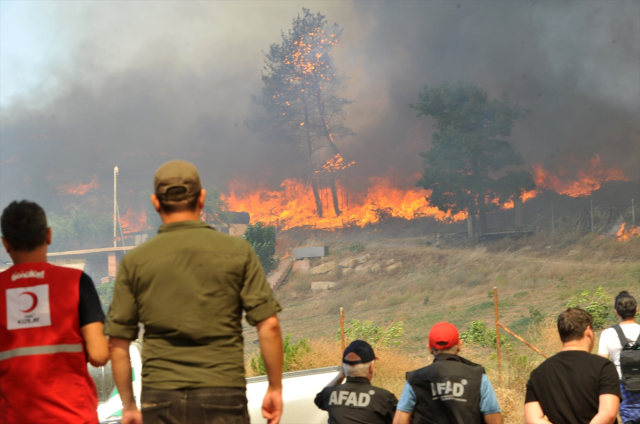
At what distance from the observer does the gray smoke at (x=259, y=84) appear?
48031 millimetres

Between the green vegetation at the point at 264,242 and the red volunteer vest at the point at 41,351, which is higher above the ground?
the red volunteer vest at the point at 41,351


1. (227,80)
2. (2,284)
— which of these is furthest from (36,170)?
(2,284)

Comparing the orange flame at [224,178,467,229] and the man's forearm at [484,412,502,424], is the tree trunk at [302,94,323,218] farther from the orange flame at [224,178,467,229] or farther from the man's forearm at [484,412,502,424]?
the man's forearm at [484,412,502,424]

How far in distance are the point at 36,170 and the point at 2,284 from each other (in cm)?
7063

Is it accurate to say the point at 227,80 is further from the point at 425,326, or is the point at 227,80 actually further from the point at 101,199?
the point at 425,326

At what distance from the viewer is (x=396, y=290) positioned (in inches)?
1499

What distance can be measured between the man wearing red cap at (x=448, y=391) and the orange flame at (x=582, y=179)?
1790 inches

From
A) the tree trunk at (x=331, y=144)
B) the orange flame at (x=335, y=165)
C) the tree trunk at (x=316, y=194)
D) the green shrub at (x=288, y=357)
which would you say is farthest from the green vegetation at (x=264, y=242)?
the green shrub at (x=288, y=357)

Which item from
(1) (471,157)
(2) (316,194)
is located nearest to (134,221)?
(2) (316,194)

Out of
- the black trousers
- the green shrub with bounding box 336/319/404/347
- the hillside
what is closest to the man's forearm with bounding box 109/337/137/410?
the black trousers

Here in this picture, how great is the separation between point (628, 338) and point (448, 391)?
2101mm

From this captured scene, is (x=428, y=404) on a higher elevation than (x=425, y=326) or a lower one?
higher

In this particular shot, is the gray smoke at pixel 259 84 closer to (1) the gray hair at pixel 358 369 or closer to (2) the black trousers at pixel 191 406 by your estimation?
(1) the gray hair at pixel 358 369

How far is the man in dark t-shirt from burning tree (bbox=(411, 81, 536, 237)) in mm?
40548
